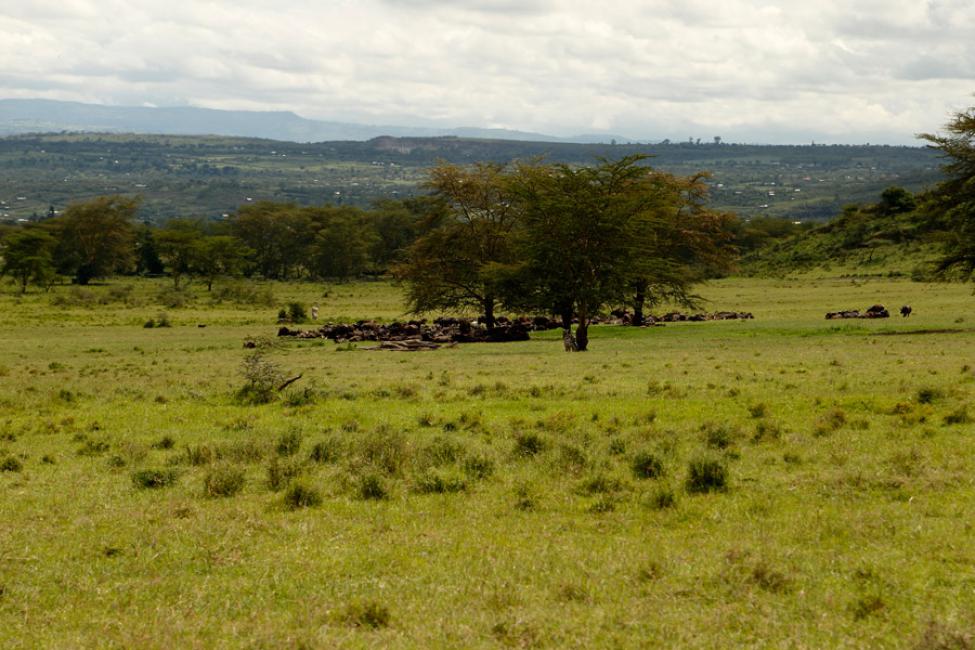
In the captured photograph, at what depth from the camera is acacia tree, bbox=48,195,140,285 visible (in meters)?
106

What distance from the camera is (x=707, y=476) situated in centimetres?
1316

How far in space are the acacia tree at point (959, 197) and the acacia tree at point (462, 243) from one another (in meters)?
23.0

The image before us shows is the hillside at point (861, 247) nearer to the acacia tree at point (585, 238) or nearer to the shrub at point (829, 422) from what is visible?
the acacia tree at point (585, 238)

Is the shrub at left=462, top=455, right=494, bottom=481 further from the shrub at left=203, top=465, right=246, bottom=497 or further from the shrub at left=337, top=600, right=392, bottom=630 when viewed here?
the shrub at left=337, top=600, right=392, bottom=630

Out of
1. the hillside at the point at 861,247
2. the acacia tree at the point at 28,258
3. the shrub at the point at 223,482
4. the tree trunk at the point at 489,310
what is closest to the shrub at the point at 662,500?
the shrub at the point at 223,482

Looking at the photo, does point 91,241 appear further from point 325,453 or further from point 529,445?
point 529,445

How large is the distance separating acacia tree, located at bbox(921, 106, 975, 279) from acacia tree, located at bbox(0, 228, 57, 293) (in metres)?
81.4

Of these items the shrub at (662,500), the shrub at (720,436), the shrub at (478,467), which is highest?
the shrub at (662,500)

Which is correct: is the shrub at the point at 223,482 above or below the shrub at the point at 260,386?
above

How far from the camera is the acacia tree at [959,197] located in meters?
39.7

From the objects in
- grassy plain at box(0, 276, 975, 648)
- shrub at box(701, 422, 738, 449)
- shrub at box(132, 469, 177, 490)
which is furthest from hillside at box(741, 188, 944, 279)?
shrub at box(132, 469, 177, 490)

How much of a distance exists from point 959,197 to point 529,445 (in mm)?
33298

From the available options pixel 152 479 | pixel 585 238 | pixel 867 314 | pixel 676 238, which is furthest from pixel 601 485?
pixel 676 238

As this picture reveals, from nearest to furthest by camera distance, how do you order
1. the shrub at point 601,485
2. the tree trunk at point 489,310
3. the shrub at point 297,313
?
the shrub at point 601,485 < the tree trunk at point 489,310 < the shrub at point 297,313
